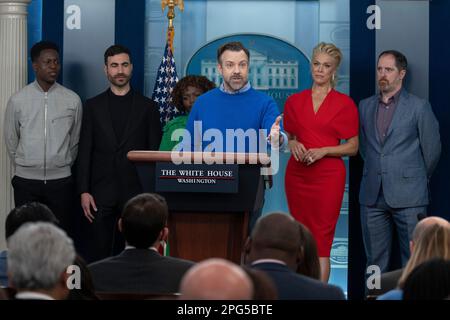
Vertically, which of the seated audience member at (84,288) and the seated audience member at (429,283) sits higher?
the seated audience member at (429,283)

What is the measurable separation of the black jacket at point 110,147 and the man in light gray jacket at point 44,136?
16cm

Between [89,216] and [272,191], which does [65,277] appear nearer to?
[89,216]

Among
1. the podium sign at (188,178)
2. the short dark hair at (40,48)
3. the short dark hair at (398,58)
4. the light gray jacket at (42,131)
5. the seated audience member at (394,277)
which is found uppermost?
the short dark hair at (40,48)

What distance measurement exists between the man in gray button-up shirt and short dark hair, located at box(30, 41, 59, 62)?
256 centimetres

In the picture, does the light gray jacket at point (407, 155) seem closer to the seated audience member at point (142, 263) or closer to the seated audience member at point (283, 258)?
the seated audience member at point (142, 263)

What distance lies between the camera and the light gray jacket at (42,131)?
8.34 metres

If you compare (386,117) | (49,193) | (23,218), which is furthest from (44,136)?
(23,218)

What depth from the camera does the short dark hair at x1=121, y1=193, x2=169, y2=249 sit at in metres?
4.93

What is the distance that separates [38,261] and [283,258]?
3.74 ft

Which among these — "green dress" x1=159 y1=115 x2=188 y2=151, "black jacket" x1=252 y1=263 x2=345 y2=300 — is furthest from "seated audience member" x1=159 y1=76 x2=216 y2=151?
"black jacket" x1=252 y1=263 x2=345 y2=300

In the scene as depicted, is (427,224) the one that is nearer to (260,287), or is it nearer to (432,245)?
(432,245)

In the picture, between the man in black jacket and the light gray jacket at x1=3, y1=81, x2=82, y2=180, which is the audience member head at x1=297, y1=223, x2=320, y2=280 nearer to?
the man in black jacket

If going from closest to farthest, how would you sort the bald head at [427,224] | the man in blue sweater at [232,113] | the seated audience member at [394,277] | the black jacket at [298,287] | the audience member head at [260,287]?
1. the audience member head at [260,287]
2. the black jacket at [298,287]
3. the bald head at [427,224]
4. the seated audience member at [394,277]
5. the man in blue sweater at [232,113]

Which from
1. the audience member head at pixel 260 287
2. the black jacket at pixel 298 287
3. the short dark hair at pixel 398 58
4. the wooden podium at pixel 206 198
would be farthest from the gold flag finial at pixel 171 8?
the audience member head at pixel 260 287
